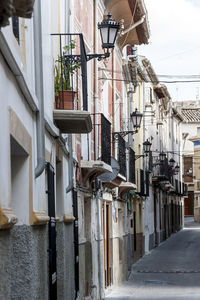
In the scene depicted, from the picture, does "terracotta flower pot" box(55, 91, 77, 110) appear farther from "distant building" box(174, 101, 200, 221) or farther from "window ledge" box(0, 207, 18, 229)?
"distant building" box(174, 101, 200, 221)

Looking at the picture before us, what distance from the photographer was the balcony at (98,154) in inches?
595

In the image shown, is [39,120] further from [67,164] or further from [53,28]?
[67,164]

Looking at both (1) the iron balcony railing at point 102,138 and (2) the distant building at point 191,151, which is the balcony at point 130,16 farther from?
(2) the distant building at point 191,151

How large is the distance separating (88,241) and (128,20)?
29.5ft

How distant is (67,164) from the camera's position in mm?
12297

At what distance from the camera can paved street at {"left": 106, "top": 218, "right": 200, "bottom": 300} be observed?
18.9 metres

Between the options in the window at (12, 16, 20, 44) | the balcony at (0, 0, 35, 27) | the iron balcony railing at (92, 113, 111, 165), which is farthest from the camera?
the iron balcony railing at (92, 113, 111, 165)

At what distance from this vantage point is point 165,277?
23906 mm

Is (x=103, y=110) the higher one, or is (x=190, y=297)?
(x=103, y=110)

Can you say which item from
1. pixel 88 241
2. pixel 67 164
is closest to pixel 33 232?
pixel 67 164

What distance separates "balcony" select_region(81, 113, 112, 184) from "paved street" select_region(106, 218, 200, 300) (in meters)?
3.67

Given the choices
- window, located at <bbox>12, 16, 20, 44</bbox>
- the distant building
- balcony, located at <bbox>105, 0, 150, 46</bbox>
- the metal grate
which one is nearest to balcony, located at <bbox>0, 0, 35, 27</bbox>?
window, located at <bbox>12, 16, 20, 44</bbox>

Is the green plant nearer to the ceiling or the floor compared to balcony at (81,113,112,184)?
nearer to the ceiling

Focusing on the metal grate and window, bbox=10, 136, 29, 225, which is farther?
the metal grate
